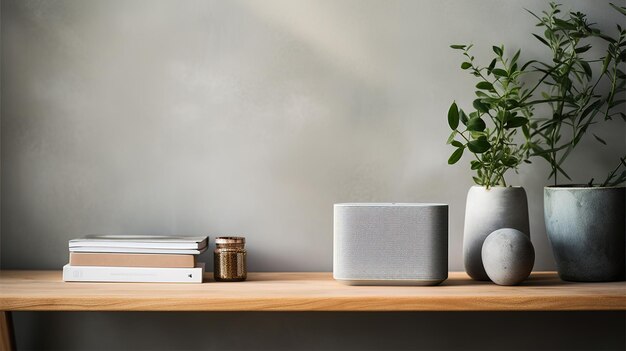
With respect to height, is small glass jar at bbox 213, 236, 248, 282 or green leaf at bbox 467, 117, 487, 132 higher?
green leaf at bbox 467, 117, 487, 132

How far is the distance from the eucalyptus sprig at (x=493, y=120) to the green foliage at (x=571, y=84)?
0.16 feet

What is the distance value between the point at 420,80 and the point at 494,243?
1.54 ft

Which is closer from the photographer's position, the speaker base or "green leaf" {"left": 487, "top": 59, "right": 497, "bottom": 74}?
the speaker base

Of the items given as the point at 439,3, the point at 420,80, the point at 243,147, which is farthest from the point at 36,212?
the point at 439,3

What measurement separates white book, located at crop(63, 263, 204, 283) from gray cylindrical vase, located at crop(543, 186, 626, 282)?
2.56 ft

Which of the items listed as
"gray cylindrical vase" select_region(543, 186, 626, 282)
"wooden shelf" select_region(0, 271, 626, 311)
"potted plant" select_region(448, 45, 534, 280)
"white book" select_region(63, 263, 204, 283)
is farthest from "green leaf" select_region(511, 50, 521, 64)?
"white book" select_region(63, 263, 204, 283)

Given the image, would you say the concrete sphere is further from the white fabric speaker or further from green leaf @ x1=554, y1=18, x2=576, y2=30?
green leaf @ x1=554, y1=18, x2=576, y2=30

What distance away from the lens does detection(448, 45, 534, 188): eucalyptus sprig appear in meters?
1.48

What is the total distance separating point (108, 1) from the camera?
164cm

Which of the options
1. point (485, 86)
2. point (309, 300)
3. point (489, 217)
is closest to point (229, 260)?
point (309, 300)

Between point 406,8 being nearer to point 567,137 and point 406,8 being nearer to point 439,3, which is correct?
point 439,3

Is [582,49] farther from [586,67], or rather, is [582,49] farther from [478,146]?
[478,146]

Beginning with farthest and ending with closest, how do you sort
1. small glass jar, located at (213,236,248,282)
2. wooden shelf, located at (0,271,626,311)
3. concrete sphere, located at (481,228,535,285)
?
small glass jar, located at (213,236,248,282)
concrete sphere, located at (481,228,535,285)
wooden shelf, located at (0,271,626,311)

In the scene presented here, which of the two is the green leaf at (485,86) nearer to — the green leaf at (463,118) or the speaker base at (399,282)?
the green leaf at (463,118)
